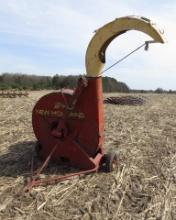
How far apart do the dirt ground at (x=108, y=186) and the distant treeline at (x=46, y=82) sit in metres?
13.2

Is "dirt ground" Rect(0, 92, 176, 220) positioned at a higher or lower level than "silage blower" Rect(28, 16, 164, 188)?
lower

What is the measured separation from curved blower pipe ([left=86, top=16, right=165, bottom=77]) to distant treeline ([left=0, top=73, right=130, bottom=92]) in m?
14.8

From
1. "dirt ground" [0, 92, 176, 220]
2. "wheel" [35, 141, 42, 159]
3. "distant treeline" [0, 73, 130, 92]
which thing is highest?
"distant treeline" [0, 73, 130, 92]

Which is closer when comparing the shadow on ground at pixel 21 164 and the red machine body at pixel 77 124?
the shadow on ground at pixel 21 164

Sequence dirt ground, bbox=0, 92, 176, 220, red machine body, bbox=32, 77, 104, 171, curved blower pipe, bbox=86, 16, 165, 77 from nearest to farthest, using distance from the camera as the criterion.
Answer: dirt ground, bbox=0, 92, 176, 220, curved blower pipe, bbox=86, 16, 165, 77, red machine body, bbox=32, 77, 104, 171

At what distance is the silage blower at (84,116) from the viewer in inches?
280

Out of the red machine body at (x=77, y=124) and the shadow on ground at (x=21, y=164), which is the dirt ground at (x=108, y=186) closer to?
the shadow on ground at (x=21, y=164)

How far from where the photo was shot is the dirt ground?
5.82m

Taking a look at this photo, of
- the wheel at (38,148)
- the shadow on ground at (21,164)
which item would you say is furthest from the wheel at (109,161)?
the wheel at (38,148)

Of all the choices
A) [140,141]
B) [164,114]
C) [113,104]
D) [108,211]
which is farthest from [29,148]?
[113,104]

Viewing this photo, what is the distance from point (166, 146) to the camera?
8.86 metres

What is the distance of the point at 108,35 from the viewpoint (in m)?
7.12

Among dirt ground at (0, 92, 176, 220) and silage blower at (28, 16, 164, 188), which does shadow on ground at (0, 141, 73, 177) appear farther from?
silage blower at (28, 16, 164, 188)

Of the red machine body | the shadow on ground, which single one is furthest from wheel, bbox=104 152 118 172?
the shadow on ground
